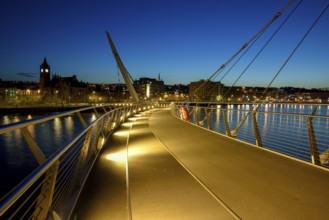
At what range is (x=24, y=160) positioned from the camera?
29.9 m

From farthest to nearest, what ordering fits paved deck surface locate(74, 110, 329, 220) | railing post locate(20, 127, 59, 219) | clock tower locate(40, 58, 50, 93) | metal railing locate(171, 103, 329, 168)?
clock tower locate(40, 58, 50, 93) → metal railing locate(171, 103, 329, 168) → paved deck surface locate(74, 110, 329, 220) → railing post locate(20, 127, 59, 219)

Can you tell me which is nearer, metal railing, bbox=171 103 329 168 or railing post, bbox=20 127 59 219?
railing post, bbox=20 127 59 219

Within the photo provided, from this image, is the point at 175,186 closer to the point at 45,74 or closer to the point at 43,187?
the point at 43,187

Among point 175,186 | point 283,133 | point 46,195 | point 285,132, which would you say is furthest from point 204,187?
point 283,133

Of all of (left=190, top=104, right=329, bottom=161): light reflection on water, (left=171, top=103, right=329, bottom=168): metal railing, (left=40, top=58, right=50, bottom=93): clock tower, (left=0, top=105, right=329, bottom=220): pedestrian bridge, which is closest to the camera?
(left=0, top=105, right=329, bottom=220): pedestrian bridge

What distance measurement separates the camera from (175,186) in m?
4.53

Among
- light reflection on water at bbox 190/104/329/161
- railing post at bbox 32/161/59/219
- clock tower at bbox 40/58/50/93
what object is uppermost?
clock tower at bbox 40/58/50/93

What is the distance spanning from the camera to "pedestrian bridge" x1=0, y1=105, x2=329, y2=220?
3191mm

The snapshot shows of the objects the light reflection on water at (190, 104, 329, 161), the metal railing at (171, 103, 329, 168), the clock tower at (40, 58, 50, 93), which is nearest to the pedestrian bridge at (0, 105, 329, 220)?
the metal railing at (171, 103, 329, 168)

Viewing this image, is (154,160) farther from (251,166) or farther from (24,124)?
(24,124)

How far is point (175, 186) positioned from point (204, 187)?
1.49ft

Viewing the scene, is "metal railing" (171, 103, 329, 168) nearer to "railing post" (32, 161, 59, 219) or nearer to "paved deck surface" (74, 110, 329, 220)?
"paved deck surface" (74, 110, 329, 220)

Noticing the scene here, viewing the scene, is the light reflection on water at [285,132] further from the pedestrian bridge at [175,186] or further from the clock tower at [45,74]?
the clock tower at [45,74]

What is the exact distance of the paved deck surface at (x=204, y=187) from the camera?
354 centimetres
